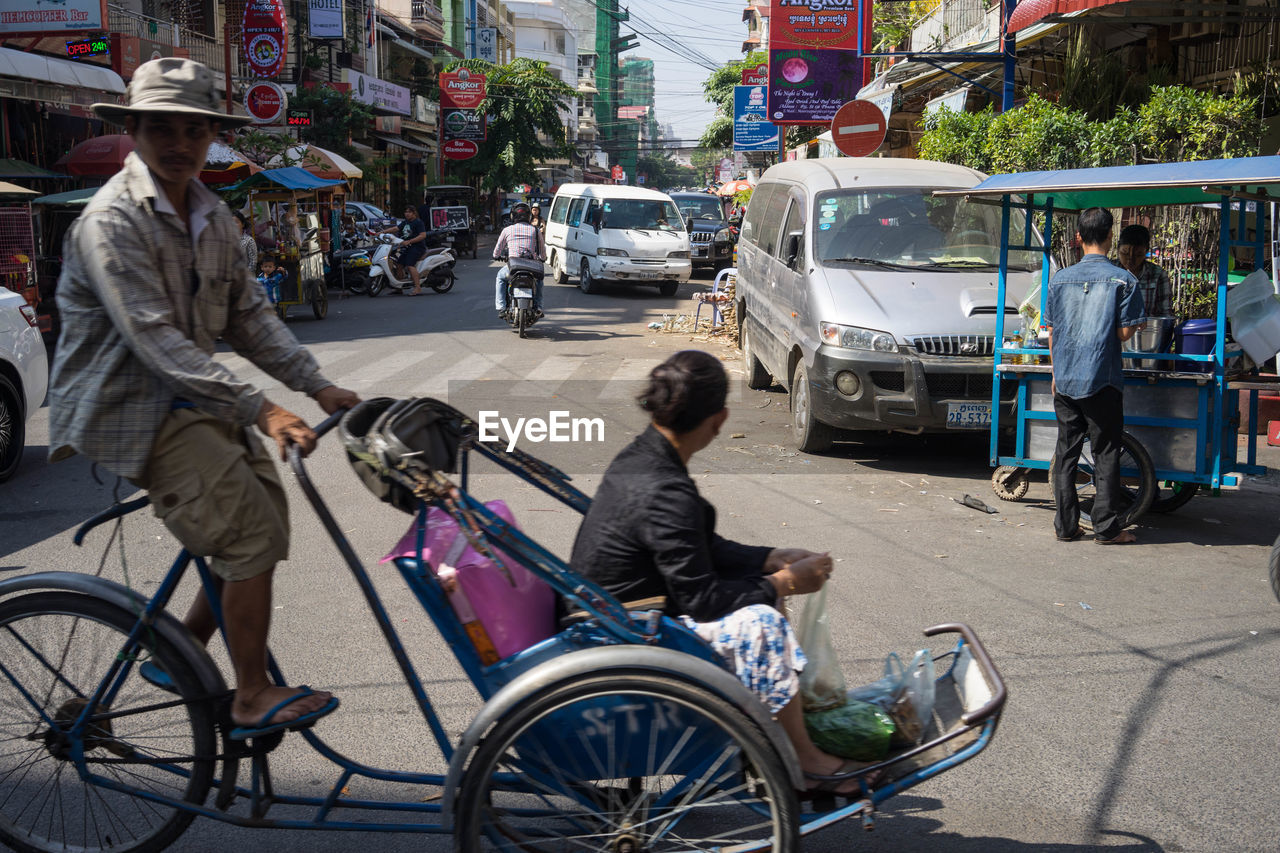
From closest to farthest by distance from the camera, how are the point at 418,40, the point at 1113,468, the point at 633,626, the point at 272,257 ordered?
the point at 633,626
the point at 1113,468
the point at 272,257
the point at 418,40

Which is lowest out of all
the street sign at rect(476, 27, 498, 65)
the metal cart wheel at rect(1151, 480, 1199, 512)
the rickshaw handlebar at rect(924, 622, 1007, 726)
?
the metal cart wheel at rect(1151, 480, 1199, 512)

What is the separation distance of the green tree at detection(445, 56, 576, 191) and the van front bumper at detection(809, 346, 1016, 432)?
3954 centimetres

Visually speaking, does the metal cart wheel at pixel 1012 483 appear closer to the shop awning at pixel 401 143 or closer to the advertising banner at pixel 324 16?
the advertising banner at pixel 324 16

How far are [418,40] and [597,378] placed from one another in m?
45.4

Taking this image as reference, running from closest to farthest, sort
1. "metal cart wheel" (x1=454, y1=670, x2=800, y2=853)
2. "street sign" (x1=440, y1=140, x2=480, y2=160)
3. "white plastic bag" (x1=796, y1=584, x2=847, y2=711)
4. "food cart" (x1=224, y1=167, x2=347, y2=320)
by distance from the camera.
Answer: "metal cart wheel" (x1=454, y1=670, x2=800, y2=853)
"white plastic bag" (x1=796, y1=584, x2=847, y2=711)
"food cart" (x1=224, y1=167, x2=347, y2=320)
"street sign" (x1=440, y1=140, x2=480, y2=160)

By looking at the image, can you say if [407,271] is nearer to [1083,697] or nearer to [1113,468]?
[1113,468]

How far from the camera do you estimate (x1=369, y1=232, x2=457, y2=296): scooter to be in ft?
69.1

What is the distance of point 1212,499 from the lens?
728 cm

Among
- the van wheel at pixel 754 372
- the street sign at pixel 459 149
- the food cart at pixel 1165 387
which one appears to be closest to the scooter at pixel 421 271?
the van wheel at pixel 754 372

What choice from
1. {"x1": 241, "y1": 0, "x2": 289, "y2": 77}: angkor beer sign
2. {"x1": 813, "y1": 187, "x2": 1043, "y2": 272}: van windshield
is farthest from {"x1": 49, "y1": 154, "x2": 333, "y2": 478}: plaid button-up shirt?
{"x1": 241, "y1": 0, "x2": 289, "y2": 77}: angkor beer sign

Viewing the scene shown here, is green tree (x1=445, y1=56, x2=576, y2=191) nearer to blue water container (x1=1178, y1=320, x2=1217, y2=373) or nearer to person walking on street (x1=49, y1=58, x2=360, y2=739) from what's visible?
blue water container (x1=1178, y1=320, x2=1217, y2=373)

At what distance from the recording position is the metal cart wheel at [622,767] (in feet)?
8.10

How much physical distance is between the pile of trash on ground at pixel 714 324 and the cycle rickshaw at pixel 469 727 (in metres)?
11.8

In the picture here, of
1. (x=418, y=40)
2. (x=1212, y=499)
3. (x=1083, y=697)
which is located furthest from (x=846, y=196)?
(x=418, y=40)
